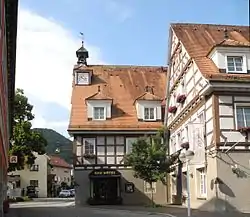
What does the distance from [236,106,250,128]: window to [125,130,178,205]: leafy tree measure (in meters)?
7.88

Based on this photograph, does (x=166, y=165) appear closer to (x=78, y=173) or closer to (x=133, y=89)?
(x=78, y=173)

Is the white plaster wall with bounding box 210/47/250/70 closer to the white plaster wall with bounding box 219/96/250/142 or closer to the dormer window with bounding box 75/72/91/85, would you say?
the white plaster wall with bounding box 219/96/250/142

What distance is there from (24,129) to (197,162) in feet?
80.2

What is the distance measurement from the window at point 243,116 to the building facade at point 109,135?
13.9m

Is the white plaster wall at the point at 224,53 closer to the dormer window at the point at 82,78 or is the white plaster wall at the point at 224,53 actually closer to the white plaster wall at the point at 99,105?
the white plaster wall at the point at 99,105

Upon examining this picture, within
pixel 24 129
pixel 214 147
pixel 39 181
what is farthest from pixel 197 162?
pixel 39 181

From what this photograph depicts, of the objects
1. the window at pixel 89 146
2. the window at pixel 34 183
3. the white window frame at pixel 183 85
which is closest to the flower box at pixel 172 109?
the white window frame at pixel 183 85

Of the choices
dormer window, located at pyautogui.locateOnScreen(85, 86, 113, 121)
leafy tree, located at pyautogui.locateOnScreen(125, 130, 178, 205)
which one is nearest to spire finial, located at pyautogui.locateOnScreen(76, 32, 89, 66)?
dormer window, located at pyautogui.locateOnScreen(85, 86, 113, 121)

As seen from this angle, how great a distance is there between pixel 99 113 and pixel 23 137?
401 inches

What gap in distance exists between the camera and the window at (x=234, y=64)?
27.0 m

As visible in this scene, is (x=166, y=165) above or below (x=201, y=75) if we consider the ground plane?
below

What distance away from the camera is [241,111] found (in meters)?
25.5

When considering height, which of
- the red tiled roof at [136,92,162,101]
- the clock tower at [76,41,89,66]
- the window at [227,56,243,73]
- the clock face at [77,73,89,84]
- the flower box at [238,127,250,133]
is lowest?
the flower box at [238,127,250,133]

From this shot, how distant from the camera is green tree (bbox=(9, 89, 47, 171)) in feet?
154
